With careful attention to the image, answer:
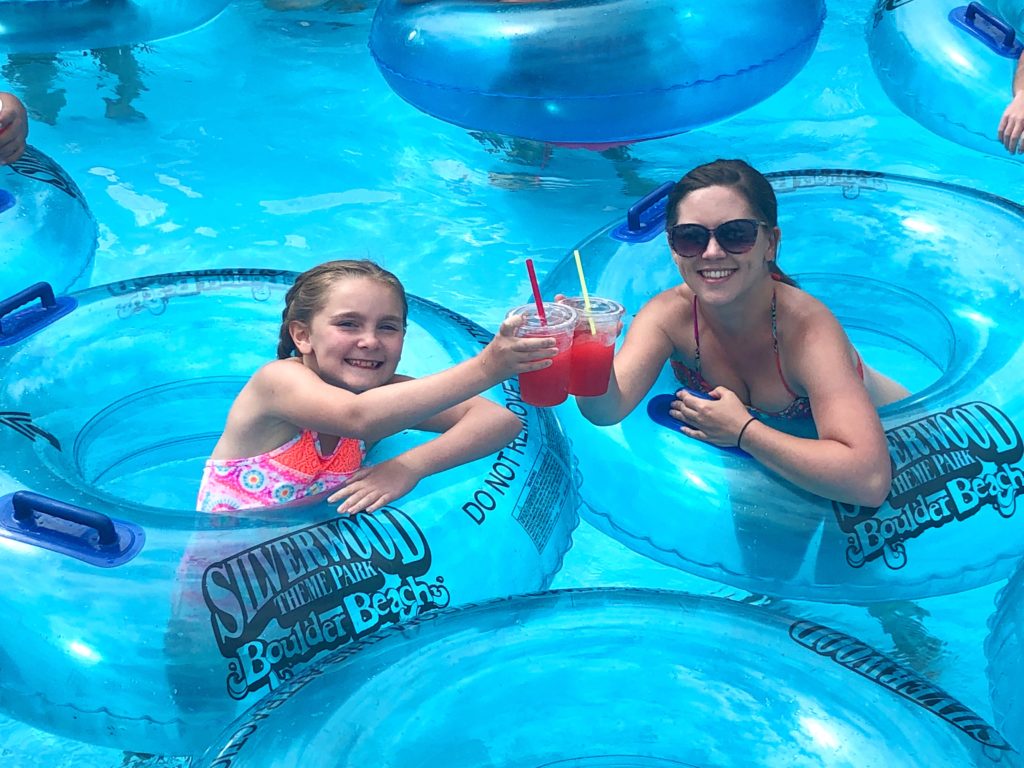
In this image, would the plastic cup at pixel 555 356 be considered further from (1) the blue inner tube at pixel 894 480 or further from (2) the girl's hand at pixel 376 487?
(1) the blue inner tube at pixel 894 480

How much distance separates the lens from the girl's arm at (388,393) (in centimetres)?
255

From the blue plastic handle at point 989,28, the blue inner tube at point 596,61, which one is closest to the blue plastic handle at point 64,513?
the blue inner tube at point 596,61

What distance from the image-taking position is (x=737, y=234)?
2.94 meters

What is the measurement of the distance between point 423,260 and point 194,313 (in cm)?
179

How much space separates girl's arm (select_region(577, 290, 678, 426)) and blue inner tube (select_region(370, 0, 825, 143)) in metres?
1.72

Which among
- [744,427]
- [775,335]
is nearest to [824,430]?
[744,427]

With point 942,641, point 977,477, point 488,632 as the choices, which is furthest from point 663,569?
point 488,632

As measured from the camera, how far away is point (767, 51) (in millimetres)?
4863

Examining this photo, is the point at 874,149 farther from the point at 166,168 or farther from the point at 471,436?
the point at 471,436

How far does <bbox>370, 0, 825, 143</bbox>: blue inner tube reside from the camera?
4723 mm

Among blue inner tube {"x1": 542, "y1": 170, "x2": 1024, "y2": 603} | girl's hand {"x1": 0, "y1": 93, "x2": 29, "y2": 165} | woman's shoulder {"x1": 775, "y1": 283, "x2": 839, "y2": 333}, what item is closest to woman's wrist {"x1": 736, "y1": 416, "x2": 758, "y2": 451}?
blue inner tube {"x1": 542, "y1": 170, "x2": 1024, "y2": 603}

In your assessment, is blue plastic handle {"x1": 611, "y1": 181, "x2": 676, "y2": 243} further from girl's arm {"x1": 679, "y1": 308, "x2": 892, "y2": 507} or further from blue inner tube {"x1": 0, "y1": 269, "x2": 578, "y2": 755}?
girl's arm {"x1": 679, "y1": 308, "x2": 892, "y2": 507}

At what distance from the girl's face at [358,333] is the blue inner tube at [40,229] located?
6.11 feet

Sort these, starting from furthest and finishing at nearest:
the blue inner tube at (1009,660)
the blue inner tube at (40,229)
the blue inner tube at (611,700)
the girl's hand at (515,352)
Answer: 1. the blue inner tube at (40,229)
2. the blue inner tube at (1009,660)
3. the girl's hand at (515,352)
4. the blue inner tube at (611,700)
